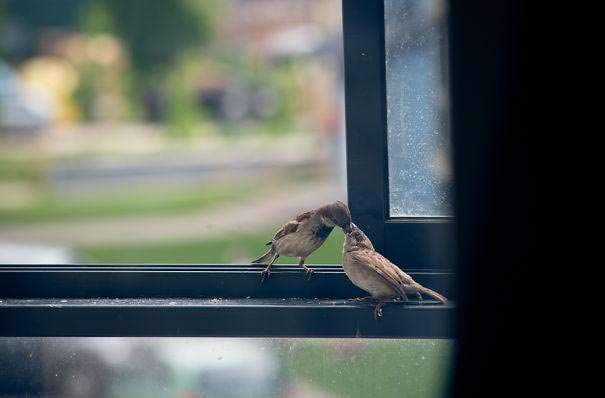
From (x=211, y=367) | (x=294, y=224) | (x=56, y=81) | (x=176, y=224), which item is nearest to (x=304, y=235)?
(x=294, y=224)

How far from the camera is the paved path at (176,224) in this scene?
20.8 feet

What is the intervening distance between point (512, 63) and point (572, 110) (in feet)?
0.29

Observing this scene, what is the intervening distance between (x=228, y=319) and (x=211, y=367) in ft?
0.34

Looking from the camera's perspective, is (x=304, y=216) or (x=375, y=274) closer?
(x=375, y=274)

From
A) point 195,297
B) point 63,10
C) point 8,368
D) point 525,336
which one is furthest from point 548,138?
point 63,10

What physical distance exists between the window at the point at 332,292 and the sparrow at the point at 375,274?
21mm

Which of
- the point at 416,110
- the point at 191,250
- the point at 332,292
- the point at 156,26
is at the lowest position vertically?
the point at 191,250

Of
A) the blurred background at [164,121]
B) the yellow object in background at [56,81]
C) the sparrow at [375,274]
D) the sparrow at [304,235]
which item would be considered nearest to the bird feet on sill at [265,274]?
the sparrow at [304,235]

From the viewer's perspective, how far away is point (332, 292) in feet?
4.28

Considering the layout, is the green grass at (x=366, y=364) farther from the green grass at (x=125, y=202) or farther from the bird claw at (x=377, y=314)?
the green grass at (x=125, y=202)

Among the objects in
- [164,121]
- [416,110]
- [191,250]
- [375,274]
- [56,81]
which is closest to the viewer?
[375,274]

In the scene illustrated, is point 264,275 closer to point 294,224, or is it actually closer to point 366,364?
point 294,224

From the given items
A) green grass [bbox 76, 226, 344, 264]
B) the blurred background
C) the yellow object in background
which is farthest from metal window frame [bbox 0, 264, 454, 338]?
the yellow object in background

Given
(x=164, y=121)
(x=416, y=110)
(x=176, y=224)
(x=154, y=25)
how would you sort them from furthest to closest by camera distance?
1. (x=164, y=121)
2. (x=176, y=224)
3. (x=154, y=25)
4. (x=416, y=110)
